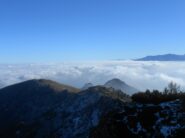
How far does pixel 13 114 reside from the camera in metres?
98.9

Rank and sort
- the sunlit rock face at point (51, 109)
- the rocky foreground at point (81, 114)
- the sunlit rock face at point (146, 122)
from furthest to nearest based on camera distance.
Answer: the sunlit rock face at point (51, 109) → the rocky foreground at point (81, 114) → the sunlit rock face at point (146, 122)

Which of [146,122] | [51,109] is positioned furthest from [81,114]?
[146,122]

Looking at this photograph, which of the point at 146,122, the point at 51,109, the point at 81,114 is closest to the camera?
the point at 146,122

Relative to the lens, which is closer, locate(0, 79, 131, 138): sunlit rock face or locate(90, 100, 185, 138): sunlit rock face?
locate(90, 100, 185, 138): sunlit rock face

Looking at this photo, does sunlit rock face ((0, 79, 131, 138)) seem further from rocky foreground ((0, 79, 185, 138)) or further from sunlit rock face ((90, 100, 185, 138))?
sunlit rock face ((90, 100, 185, 138))

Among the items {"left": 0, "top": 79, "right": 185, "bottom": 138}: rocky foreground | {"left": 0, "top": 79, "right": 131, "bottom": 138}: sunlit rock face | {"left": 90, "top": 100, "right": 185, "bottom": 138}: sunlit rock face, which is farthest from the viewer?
{"left": 0, "top": 79, "right": 131, "bottom": 138}: sunlit rock face

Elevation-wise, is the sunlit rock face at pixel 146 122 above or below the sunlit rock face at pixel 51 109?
above

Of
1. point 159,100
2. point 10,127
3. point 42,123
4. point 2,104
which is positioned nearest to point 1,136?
point 10,127

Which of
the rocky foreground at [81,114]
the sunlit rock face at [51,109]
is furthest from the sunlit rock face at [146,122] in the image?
the sunlit rock face at [51,109]

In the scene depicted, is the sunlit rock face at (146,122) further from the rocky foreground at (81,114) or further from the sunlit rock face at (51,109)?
the sunlit rock face at (51,109)

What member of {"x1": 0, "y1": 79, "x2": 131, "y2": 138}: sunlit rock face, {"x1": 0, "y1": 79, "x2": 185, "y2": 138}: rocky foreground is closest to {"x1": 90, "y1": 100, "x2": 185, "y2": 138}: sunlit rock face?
{"x1": 0, "y1": 79, "x2": 185, "y2": 138}: rocky foreground

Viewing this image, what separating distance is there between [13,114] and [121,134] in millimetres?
85358

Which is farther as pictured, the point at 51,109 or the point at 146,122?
the point at 51,109

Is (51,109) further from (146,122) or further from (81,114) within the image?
(146,122)
